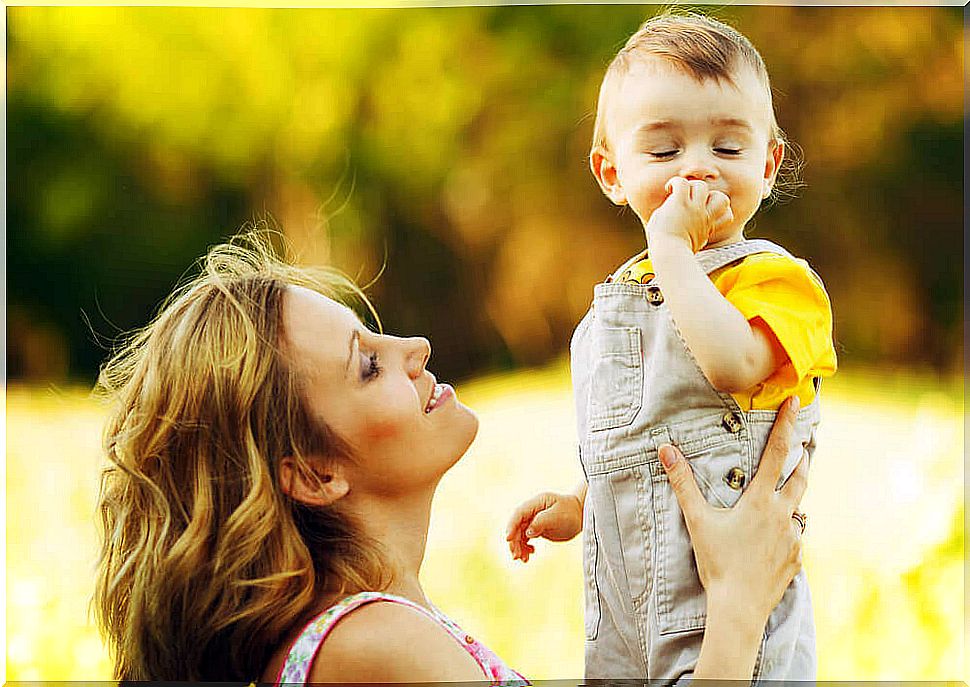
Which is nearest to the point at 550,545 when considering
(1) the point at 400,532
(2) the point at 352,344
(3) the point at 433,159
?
(3) the point at 433,159

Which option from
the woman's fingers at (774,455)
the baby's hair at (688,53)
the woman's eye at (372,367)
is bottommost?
the woman's fingers at (774,455)

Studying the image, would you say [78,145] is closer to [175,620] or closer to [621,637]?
[175,620]

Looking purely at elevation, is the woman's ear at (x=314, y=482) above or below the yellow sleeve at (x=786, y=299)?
below

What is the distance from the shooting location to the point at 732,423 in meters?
1.37

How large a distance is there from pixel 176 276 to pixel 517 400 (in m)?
0.75

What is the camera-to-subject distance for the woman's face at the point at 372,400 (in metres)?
1.38

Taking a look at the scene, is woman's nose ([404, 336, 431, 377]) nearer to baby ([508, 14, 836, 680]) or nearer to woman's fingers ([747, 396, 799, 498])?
baby ([508, 14, 836, 680])

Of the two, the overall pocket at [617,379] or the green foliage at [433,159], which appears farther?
the green foliage at [433,159]

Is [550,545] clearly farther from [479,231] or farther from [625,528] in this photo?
[625,528]

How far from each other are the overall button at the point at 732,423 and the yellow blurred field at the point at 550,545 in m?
→ 0.71

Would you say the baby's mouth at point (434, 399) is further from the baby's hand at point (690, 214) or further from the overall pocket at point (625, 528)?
the baby's hand at point (690, 214)

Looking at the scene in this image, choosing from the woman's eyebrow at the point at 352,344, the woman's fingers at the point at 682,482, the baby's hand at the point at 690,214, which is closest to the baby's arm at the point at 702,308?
the baby's hand at the point at 690,214

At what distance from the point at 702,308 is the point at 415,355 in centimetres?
37

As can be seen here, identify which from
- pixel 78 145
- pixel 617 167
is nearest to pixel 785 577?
pixel 617 167
